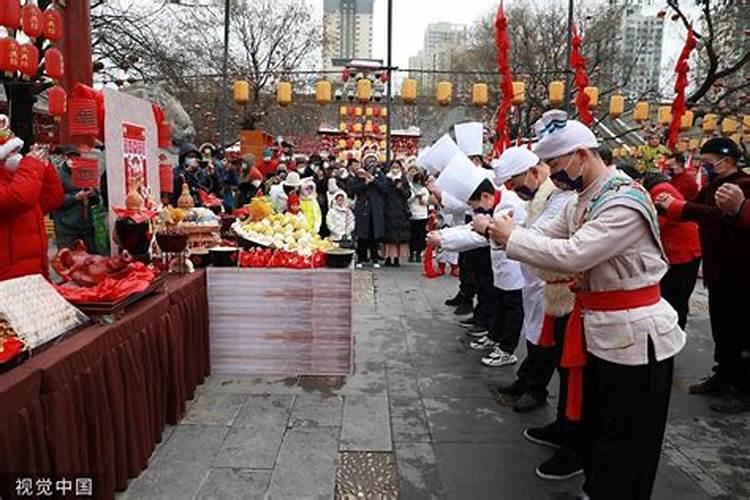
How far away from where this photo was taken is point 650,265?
2264 mm

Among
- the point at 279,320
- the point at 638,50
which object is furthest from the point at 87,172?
the point at 638,50

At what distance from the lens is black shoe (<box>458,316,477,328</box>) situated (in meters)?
6.13

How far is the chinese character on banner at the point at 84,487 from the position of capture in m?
2.24

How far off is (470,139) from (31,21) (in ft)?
18.9

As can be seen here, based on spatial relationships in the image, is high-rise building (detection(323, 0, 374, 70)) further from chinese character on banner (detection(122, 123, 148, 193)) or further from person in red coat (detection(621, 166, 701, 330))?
person in red coat (detection(621, 166, 701, 330))

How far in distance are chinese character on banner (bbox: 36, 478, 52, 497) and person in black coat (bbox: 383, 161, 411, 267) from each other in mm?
7848

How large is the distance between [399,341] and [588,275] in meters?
3.32

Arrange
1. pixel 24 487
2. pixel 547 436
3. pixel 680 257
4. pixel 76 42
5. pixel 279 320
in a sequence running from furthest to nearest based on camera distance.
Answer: pixel 76 42
pixel 680 257
pixel 279 320
pixel 547 436
pixel 24 487

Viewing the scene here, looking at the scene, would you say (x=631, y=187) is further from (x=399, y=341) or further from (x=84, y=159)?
(x=84, y=159)

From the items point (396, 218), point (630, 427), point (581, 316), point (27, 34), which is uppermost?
point (27, 34)

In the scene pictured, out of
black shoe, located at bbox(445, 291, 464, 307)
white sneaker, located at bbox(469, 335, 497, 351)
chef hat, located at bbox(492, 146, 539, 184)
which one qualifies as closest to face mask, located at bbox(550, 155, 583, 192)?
chef hat, located at bbox(492, 146, 539, 184)

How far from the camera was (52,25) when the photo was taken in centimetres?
767

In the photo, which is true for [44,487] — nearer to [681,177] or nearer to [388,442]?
[388,442]

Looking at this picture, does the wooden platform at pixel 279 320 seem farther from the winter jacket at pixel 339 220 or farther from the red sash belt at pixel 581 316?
the winter jacket at pixel 339 220
